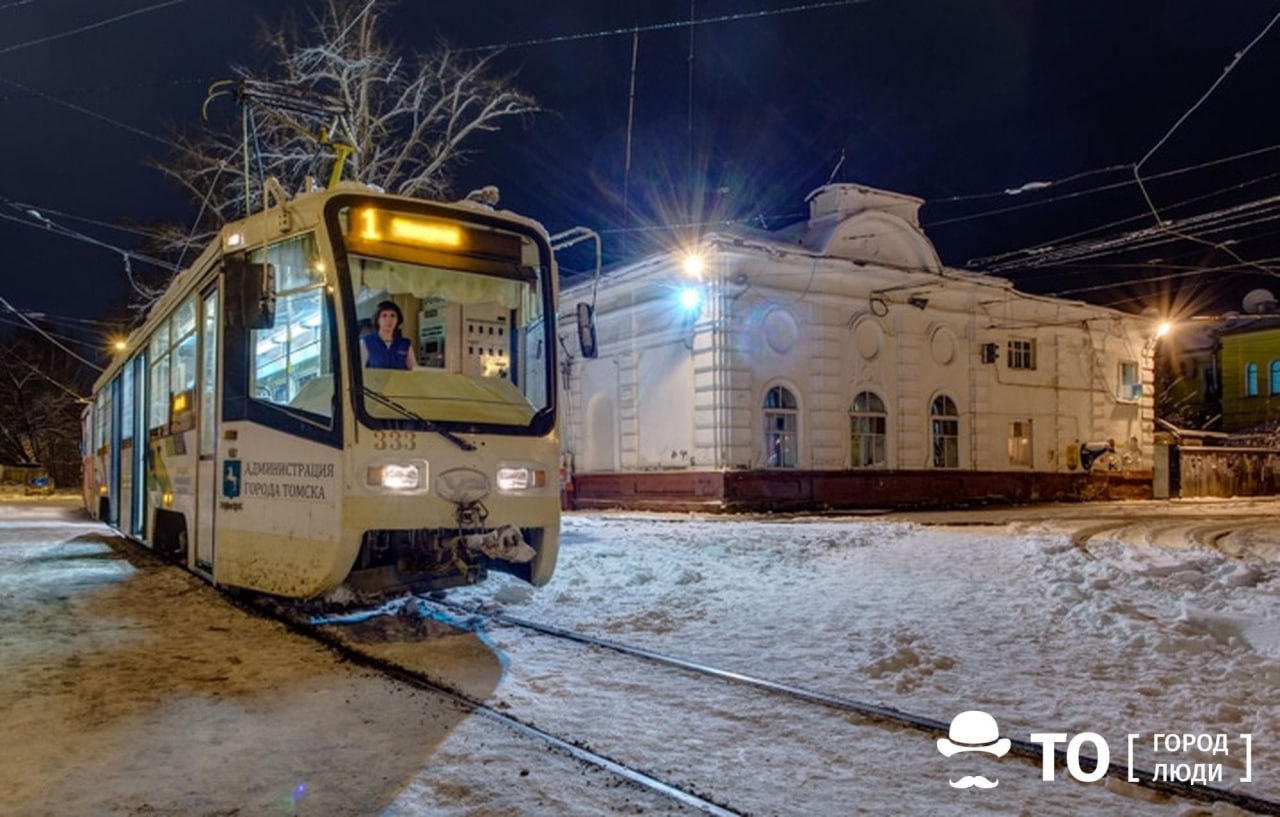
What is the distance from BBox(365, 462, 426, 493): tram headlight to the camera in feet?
22.7

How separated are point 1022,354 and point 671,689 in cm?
2667

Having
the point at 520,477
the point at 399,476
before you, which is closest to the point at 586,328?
the point at 520,477

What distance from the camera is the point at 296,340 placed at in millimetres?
7578

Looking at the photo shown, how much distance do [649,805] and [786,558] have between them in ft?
29.0

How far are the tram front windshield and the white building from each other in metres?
14.9

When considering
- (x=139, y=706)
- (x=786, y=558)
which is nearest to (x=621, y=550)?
(x=786, y=558)

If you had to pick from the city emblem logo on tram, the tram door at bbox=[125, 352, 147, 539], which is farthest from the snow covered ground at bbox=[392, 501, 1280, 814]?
the tram door at bbox=[125, 352, 147, 539]

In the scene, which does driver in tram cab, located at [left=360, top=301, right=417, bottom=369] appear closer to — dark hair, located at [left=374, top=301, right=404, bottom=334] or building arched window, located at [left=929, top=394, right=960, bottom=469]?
dark hair, located at [left=374, top=301, right=404, bottom=334]

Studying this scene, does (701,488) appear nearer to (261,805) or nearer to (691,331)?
(691,331)

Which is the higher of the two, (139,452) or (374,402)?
(374,402)

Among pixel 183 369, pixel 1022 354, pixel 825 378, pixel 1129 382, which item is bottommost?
pixel 183 369

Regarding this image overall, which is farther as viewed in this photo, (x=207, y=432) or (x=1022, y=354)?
(x=1022, y=354)

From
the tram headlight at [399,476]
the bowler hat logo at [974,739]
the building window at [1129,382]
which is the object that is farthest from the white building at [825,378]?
the bowler hat logo at [974,739]

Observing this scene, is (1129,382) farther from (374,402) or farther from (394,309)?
(374,402)
